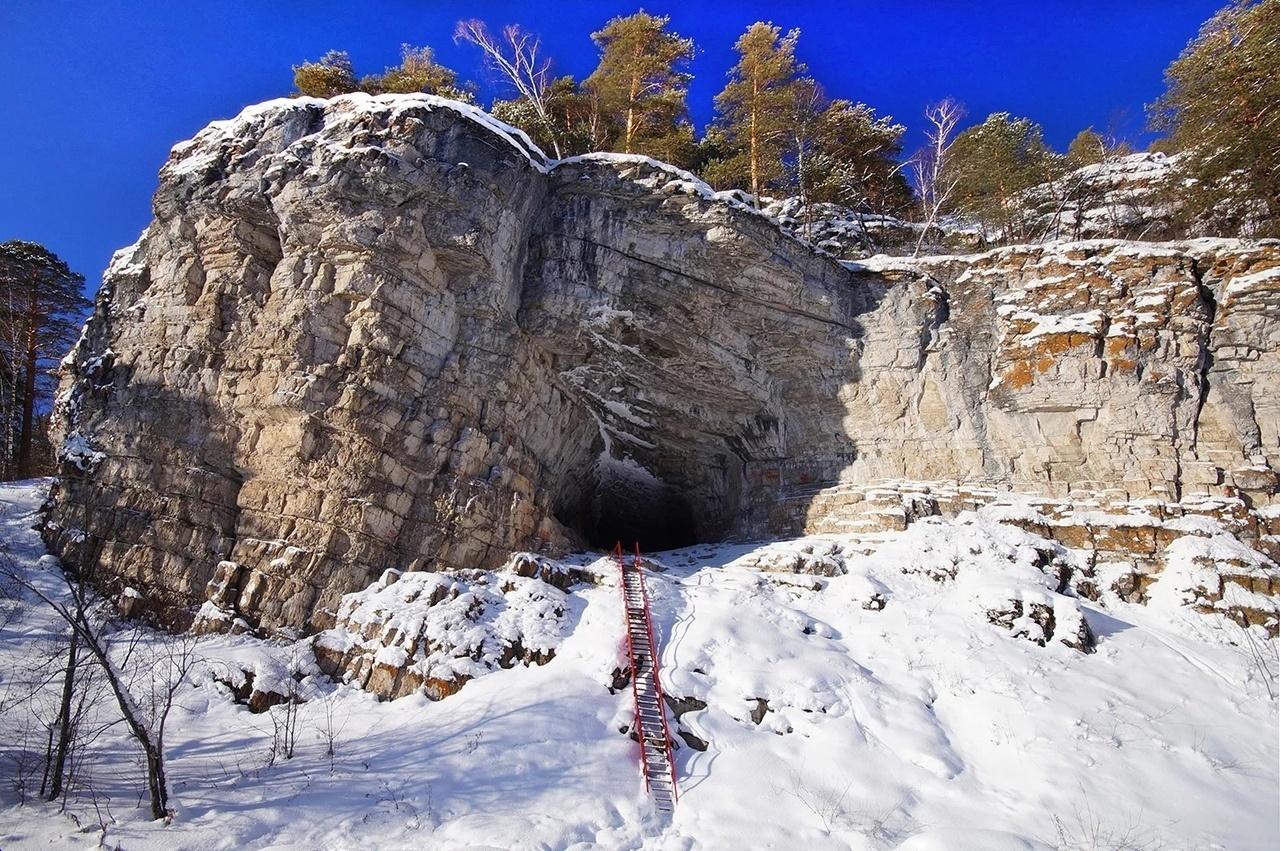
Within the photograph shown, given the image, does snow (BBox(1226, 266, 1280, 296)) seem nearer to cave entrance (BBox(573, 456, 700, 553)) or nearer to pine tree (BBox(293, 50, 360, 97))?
cave entrance (BBox(573, 456, 700, 553))

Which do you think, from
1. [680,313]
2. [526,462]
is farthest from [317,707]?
[680,313]

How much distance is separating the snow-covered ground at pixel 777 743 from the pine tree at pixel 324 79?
17.7 meters

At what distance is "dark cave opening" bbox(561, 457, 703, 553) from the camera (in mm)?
22500

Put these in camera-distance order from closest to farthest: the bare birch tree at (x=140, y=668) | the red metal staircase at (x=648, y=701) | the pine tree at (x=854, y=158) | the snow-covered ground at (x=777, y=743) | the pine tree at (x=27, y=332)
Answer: the bare birch tree at (x=140, y=668), the snow-covered ground at (x=777, y=743), the red metal staircase at (x=648, y=701), the pine tree at (x=27, y=332), the pine tree at (x=854, y=158)

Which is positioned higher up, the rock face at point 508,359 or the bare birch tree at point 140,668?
the rock face at point 508,359

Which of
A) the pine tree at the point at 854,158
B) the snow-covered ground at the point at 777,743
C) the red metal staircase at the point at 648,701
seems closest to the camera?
the snow-covered ground at the point at 777,743

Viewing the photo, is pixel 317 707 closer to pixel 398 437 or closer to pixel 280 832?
pixel 280 832

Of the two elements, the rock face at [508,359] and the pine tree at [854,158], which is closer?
the rock face at [508,359]

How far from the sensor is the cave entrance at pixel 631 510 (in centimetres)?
2261

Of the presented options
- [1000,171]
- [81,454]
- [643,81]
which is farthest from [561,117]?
[81,454]

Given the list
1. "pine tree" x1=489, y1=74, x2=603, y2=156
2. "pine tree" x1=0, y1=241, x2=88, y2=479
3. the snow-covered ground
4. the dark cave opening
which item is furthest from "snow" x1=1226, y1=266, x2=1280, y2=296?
"pine tree" x1=0, y1=241, x2=88, y2=479

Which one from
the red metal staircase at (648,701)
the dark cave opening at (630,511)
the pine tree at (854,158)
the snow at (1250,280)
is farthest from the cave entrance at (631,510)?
the snow at (1250,280)

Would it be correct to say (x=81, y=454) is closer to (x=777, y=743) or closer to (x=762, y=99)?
(x=777, y=743)

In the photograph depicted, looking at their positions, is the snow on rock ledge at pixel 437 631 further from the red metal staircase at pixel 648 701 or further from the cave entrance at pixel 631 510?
the cave entrance at pixel 631 510
